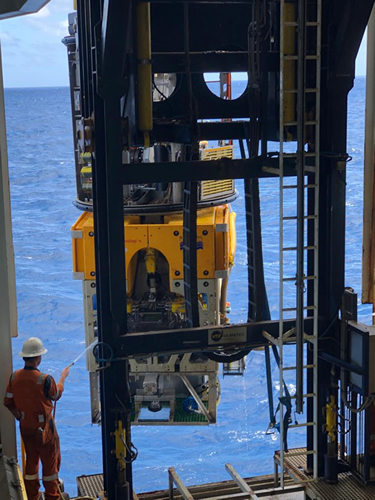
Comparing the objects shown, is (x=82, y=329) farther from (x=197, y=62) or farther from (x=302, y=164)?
Answer: (x=302, y=164)

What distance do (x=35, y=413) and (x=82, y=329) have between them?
2176 cm

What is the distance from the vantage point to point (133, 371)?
9.45 meters

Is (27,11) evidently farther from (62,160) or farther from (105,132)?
(62,160)

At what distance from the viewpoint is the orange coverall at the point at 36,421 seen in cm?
675

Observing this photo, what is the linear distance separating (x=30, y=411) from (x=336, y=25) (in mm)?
4283

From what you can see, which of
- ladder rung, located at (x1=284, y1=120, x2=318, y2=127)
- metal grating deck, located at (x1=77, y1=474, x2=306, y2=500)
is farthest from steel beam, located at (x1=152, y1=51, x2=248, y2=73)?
metal grating deck, located at (x1=77, y1=474, x2=306, y2=500)

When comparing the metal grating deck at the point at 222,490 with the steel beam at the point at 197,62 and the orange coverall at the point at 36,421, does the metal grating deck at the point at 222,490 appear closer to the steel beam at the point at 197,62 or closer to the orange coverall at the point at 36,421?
the orange coverall at the point at 36,421

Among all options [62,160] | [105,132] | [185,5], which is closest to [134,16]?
[185,5]

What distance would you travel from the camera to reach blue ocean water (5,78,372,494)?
1973 centimetres

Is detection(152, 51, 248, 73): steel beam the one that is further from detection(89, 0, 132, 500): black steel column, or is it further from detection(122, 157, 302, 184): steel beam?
detection(122, 157, 302, 184): steel beam

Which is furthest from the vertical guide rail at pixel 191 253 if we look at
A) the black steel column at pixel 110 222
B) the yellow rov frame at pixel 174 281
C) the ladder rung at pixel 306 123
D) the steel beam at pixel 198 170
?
the yellow rov frame at pixel 174 281

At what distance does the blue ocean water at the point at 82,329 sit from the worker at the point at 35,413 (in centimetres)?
1027

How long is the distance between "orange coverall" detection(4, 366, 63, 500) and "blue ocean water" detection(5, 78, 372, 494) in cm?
1027

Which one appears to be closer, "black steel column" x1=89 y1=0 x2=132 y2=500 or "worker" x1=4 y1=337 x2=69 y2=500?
"black steel column" x1=89 y1=0 x2=132 y2=500
